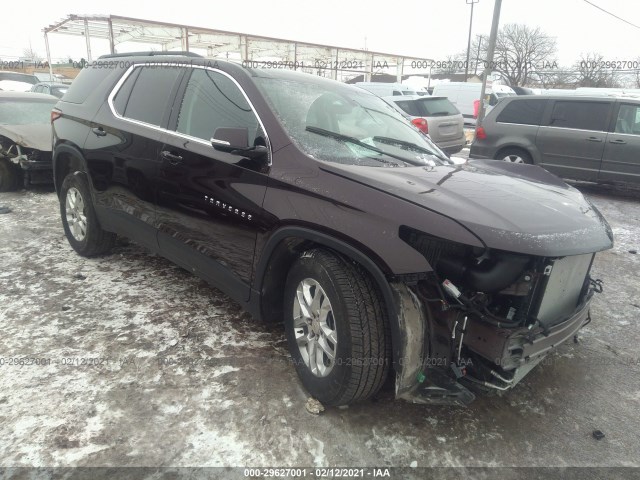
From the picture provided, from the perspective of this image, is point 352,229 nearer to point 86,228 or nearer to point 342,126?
point 342,126

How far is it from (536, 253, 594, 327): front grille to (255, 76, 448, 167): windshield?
1025 millimetres

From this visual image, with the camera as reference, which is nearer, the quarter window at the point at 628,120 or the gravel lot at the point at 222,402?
the gravel lot at the point at 222,402

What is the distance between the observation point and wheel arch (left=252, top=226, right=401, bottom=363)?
2.13 metres

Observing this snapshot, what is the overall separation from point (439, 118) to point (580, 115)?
3.25 meters

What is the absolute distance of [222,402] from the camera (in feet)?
8.25

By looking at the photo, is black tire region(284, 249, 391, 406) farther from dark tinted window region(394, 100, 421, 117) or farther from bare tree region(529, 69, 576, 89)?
bare tree region(529, 69, 576, 89)

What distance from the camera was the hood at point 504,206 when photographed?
6.53 feet

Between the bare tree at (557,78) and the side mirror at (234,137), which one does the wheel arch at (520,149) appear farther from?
the bare tree at (557,78)

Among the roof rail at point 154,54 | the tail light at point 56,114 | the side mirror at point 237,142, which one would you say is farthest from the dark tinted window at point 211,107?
the tail light at point 56,114

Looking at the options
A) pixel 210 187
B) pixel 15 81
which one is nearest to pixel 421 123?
pixel 210 187

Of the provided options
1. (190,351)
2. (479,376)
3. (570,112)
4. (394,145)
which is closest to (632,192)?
(570,112)

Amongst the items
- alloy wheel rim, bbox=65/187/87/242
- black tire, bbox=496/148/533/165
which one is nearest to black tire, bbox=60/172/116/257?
alloy wheel rim, bbox=65/187/87/242

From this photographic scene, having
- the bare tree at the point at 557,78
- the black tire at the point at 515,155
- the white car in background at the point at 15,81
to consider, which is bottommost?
the white car in background at the point at 15,81

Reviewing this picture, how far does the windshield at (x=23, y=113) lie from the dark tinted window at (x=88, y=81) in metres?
3.42
